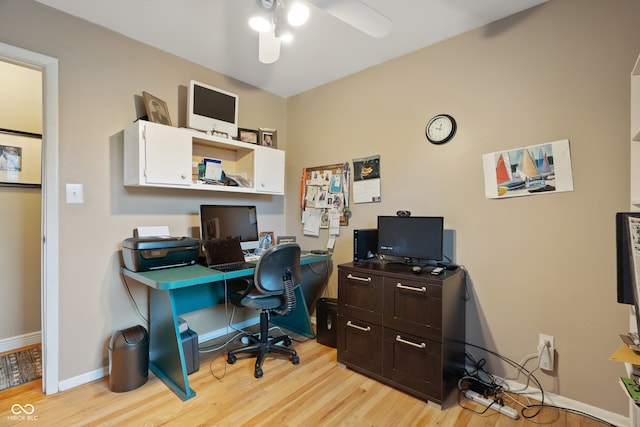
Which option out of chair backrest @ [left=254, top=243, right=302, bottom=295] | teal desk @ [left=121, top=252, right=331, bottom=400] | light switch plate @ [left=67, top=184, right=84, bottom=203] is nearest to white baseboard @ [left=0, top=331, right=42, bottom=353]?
teal desk @ [left=121, top=252, right=331, bottom=400]

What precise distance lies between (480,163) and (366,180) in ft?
3.04

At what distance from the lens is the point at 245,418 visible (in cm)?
167

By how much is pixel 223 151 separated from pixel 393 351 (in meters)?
2.23

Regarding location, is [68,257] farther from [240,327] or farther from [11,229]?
[240,327]

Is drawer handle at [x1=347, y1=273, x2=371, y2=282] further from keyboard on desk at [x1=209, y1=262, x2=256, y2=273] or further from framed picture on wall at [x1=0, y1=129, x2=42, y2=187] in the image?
framed picture on wall at [x1=0, y1=129, x2=42, y2=187]

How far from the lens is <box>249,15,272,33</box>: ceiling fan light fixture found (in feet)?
5.04

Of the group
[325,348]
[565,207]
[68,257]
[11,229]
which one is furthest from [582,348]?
[11,229]

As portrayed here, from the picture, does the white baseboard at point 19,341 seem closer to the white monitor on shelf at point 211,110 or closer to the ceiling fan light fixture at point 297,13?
the white monitor on shelf at point 211,110

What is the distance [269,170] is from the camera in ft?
9.33

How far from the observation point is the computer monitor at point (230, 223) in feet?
7.97

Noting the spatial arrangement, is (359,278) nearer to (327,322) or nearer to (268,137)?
(327,322)

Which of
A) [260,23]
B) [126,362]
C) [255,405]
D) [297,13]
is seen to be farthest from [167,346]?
[297,13]

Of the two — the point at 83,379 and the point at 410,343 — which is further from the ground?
the point at 410,343

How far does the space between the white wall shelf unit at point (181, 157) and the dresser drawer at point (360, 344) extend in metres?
1.44
